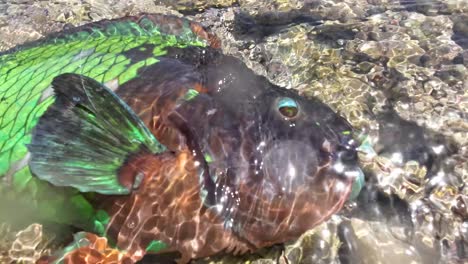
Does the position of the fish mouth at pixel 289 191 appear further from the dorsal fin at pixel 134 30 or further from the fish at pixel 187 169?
the dorsal fin at pixel 134 30

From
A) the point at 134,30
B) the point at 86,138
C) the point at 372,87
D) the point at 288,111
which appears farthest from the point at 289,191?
the point at 372,87

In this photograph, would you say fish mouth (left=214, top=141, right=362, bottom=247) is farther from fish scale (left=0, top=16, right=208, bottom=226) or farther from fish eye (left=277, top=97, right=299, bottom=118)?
fish scale (left=0, top=16, right=208, bottom=226)

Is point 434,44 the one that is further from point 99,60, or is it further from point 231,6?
point 99,60

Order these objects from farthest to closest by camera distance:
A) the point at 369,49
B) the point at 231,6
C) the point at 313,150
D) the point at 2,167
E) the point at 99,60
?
1. the point at 231,6
2. the point at 369,49
3. the point at 99,60
4. the point at 2,167
5. the point at 313,150

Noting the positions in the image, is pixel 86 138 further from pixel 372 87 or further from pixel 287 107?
pixel 372 87

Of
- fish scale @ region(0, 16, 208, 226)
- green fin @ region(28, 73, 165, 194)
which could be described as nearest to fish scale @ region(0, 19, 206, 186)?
fish scale @ region(0, 16, 208, 226)

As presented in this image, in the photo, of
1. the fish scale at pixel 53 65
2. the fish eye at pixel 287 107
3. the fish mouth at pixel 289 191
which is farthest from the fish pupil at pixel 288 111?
the fish scale at pixel 53 65

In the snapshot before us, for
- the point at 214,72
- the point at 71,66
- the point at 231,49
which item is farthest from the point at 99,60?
the point at 231,49
